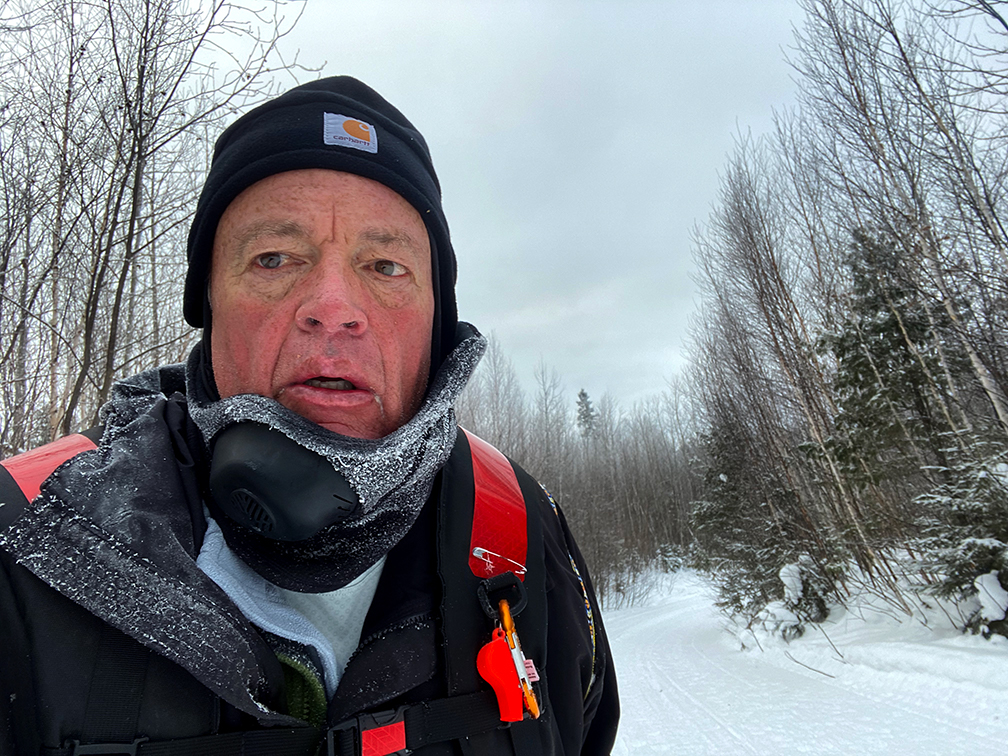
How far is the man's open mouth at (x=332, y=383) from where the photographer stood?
3.65 ft

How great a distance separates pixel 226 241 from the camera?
4.09 feet

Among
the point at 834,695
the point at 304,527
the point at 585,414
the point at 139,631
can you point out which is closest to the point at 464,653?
the point at 304,527

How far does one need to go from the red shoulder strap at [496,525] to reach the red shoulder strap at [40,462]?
0.76 m

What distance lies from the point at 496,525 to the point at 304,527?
46 centimetres

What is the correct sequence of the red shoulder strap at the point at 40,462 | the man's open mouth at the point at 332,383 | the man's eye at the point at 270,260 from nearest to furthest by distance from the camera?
the red shoulder strap at the point at 40,462, the man's open mouth at the point at 332,383, the man's eye at the point at 270,260

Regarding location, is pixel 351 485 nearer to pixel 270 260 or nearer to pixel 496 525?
pixel 496 525

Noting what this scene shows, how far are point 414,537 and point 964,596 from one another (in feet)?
29.9

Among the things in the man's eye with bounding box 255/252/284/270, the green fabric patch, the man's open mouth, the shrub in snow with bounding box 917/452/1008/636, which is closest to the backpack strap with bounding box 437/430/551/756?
the green fabric patch

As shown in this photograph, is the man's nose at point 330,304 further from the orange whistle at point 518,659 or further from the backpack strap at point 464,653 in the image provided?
the orange whistle at point 518,659

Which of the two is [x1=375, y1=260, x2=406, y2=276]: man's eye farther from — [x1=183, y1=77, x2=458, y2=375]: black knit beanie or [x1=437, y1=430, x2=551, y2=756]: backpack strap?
[x1=437, y1=430, x2=551, y2=756]: backpack strap

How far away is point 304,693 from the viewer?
0.96 m

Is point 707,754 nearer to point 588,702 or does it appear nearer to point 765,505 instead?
point 588,702

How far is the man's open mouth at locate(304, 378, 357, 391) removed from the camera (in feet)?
3.65

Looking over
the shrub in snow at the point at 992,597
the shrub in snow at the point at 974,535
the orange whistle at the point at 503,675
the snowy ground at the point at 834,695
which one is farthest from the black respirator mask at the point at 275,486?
the shrub in snow at the point at 992,597
